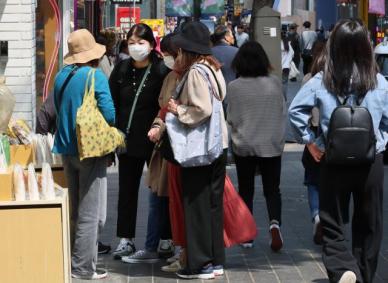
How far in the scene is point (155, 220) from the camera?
8516 millimetres

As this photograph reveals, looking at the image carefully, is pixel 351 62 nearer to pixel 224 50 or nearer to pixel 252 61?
pixel 252 61

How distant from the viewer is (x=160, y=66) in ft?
27.7

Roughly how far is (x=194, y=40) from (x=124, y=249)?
1.92 m

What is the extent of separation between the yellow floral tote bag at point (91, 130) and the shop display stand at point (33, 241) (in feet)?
4.23

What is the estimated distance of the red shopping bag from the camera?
27.2ft

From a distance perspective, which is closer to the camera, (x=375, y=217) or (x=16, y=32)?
(x=375, y=217)

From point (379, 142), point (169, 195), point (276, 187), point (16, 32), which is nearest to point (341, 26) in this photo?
point (379, 142)

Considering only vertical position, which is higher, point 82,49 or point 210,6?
point 82,49

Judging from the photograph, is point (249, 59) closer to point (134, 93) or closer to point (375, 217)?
point (134, 93)

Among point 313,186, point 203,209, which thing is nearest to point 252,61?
point 313,186

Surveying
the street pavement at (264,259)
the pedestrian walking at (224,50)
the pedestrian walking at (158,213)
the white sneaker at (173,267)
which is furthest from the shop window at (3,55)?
the white sneaker at (173,267)

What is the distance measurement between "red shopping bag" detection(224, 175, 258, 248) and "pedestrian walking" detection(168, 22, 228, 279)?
1.09 feet

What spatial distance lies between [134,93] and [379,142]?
2205 millimetres

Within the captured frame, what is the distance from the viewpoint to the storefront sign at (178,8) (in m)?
48.8
